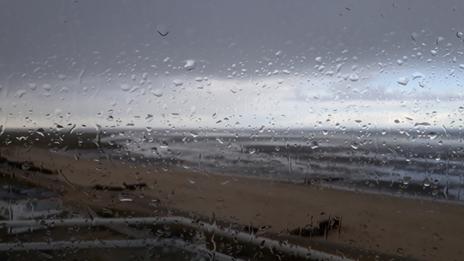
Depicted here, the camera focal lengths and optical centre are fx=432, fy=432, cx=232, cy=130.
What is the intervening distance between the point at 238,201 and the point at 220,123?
0.22 m

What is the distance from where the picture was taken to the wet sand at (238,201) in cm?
118

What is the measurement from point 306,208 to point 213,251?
287 millimetres

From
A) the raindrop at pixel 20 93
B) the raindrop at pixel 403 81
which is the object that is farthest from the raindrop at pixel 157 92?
the raindrop at pixel 403 81

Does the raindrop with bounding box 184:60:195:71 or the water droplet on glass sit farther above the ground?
the raindrop with bounding box 184:60:195:71

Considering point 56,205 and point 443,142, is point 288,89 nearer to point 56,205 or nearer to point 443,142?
point 443,142

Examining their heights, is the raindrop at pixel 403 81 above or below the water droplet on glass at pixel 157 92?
above

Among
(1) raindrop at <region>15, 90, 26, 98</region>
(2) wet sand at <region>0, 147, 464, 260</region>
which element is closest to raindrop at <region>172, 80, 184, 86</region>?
(2) wet sand at <region>0, 147, 464, 260</region>

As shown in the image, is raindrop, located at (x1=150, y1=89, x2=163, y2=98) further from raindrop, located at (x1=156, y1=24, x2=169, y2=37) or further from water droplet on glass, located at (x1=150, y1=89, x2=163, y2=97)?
raindrop, located at (x1=156, y1=24, x2=169, y2=37)

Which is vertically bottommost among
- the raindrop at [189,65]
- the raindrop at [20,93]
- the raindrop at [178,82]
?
the raindrop at [20,93]

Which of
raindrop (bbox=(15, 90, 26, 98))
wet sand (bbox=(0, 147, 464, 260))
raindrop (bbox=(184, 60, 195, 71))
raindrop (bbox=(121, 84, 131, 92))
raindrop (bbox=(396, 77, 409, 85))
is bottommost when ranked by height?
wet sand (bbox=(0, 147, 464, 260))

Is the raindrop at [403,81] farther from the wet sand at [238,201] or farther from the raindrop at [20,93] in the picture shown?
the raindrop at [20,93]

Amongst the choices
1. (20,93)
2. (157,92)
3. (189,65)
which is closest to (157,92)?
(157,92)

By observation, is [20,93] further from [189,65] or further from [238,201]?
[238,201]

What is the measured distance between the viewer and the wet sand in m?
1.18
